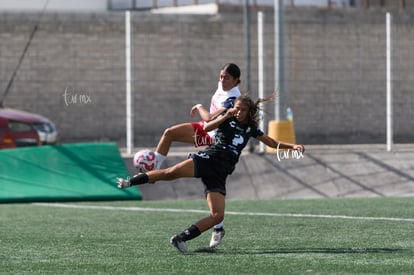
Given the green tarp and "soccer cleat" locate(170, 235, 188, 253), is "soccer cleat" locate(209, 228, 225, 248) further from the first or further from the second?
the green tarp

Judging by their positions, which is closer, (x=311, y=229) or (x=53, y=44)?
(x=311, y=229)

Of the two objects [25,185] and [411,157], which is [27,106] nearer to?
[25,185]

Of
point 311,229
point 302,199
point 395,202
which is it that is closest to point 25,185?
point 302,199

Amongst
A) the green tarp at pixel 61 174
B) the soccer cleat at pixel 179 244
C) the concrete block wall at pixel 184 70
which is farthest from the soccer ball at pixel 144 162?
the concrete block wall at pixel 184 70

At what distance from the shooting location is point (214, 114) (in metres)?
10.9

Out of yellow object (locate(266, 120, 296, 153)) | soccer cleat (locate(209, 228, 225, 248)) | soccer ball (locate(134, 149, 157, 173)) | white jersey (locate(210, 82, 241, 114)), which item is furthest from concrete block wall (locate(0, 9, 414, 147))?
soccer cleat (locate(209, 228, 225, 248))

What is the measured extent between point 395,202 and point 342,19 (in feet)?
48.5

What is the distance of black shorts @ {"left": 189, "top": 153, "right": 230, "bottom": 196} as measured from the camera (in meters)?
10.6

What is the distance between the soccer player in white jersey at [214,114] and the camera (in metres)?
10.8

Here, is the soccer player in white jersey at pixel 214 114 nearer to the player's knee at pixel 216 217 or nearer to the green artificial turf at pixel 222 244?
the player's knee at pixel 216 217

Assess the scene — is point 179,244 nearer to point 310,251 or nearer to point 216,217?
point 216,217

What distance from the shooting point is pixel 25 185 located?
59.1 ft

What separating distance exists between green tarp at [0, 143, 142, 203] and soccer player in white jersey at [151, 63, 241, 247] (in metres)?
5.20

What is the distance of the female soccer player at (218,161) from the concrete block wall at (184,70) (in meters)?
10.0
